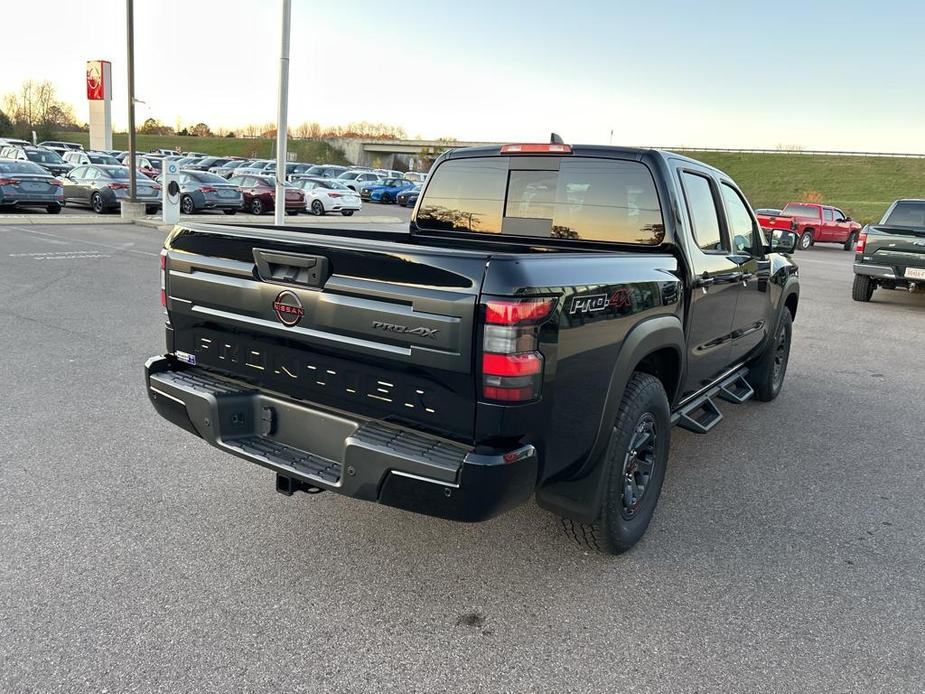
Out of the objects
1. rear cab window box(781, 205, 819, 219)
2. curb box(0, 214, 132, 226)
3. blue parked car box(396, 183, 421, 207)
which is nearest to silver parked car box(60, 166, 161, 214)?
curb box(0, 214, 132, 226)

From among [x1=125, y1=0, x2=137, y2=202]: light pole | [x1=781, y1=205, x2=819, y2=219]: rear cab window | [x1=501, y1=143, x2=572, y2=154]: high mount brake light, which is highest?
[x1=125, y1=0, x2=137, y2=202]: light pole

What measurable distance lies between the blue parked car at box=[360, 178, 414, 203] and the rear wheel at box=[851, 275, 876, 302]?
2714 centimetres

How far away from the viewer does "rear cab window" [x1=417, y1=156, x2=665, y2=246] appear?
3.87 m

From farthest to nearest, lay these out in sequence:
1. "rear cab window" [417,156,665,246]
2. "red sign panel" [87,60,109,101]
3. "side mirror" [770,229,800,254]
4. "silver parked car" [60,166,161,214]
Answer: "red sign panel" [87,60,109,101], "silver parked car" [60,166,161,214], "side mirror" [770,229,800,254], "rear cab window" [417,156,665,246]

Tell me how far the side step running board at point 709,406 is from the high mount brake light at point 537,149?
1629mm

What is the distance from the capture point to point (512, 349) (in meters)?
2.51

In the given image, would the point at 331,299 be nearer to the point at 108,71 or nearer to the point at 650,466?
the point at 650,466

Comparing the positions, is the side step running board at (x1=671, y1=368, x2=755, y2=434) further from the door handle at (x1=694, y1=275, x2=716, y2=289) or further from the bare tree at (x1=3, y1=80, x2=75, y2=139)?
the bare tree at (x1=3, y1=80, x2=75, y2=139)

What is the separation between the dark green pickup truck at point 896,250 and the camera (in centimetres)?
1169

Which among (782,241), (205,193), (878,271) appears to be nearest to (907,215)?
(878,271)

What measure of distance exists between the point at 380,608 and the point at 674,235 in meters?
2.36

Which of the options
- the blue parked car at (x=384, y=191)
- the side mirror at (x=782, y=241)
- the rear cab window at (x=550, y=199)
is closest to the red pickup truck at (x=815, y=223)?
the blue parked car at (x=384, y=191)

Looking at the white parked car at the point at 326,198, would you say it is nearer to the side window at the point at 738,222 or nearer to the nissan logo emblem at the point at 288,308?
the side window at the point at 738,222

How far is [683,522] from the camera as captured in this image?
12.8 feet
